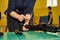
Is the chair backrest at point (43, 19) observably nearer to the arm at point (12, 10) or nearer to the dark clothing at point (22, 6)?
the dark clothing at point (22, 6)

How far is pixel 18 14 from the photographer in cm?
236

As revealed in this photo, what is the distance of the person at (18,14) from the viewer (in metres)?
2.34

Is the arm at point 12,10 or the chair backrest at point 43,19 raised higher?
the arm at point 12,10

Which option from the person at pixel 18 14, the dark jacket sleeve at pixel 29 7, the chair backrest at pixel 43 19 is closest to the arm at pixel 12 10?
the person at pixel 18 14

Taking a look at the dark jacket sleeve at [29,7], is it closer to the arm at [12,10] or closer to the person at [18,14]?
the person at [18,14]

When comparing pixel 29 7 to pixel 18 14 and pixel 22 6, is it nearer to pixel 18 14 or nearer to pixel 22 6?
pixel 22 6

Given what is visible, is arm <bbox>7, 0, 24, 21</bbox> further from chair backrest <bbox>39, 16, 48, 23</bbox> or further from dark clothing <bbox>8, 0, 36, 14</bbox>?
chair backrest <bbox>39, 16, 48, 23</bbox>

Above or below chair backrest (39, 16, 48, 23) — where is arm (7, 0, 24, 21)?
above

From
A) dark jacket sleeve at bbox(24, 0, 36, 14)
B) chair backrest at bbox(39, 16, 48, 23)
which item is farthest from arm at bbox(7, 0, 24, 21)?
chair backrest at bbox(39, 16, 48, 23)

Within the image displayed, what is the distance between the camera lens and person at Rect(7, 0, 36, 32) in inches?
92.1

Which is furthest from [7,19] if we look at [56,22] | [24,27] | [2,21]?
[56,22]

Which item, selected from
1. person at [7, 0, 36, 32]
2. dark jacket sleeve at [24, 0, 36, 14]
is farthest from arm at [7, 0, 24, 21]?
dark jacket sleeve at [24, 0, 36, 14]

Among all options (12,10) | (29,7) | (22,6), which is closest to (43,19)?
(29,7)

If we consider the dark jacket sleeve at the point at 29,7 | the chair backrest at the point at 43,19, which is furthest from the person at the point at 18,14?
the chair backrest at the point at 43,19
